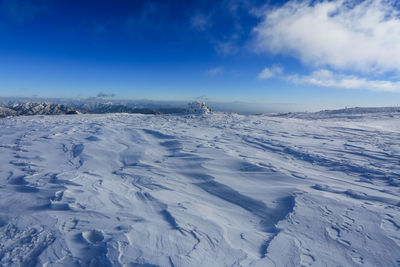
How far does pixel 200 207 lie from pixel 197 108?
45.3 ft

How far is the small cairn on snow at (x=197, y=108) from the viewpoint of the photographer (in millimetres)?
15938

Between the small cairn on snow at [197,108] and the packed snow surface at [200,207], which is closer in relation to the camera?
the packed snow surface at [200,207]

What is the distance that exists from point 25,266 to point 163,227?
140 centimetres

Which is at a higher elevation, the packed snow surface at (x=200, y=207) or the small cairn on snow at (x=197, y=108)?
the small cairn on snow at (x=197, y=108)

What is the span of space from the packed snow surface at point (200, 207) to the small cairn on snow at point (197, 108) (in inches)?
390

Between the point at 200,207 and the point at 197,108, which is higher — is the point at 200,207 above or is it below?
below

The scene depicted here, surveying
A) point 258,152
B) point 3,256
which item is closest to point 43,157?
point 3,256

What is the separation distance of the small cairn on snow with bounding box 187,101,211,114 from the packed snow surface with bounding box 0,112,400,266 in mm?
9916

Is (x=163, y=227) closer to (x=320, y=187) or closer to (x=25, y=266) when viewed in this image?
(x=25, y=266)

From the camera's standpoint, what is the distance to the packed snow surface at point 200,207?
85.2 inches

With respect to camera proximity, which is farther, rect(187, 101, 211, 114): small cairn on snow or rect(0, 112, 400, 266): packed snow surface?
rect(187, 101, 211, 114): small cairn on snow

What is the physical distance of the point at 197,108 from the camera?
54.4 feet

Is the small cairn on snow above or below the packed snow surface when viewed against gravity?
above

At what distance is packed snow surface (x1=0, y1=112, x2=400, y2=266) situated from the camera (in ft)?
7.10
